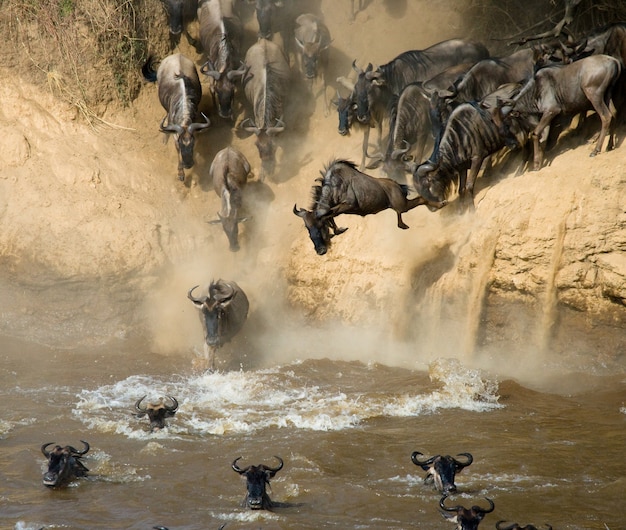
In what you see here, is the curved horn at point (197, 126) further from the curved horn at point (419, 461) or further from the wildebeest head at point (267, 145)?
the curved horn at point (419, 461)

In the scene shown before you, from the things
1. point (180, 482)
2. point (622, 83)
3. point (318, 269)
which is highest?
point (622, 83)

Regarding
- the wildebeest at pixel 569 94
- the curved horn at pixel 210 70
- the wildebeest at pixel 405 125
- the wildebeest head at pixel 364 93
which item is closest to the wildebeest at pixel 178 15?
the curved horn at pixel 210 70

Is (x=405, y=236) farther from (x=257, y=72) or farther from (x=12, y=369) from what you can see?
(x=12, y=369)

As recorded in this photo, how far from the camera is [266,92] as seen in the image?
52.3ft

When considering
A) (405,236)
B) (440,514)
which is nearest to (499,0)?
(405,236)

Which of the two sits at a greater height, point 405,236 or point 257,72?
point 257,72

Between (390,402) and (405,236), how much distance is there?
124 inches

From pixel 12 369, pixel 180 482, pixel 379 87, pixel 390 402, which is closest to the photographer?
pixel 180 482

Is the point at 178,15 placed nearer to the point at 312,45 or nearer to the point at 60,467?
the point at 312,45

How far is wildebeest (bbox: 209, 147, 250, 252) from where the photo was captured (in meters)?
14.8

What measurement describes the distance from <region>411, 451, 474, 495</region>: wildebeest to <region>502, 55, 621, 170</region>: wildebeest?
5360 millimetres

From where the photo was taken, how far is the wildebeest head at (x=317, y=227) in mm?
11461

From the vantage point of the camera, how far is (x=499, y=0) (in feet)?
53.2

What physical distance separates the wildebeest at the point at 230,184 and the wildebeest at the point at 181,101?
545mm
